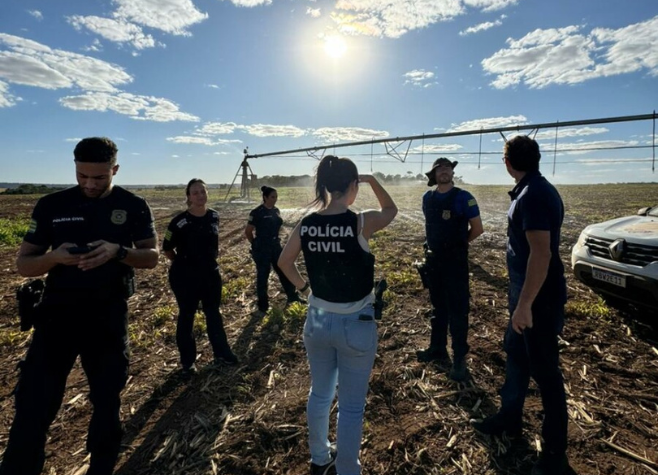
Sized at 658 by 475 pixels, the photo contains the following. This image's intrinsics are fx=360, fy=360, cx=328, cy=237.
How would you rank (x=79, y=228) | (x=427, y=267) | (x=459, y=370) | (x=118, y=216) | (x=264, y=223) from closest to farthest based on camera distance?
1. (x=79, y=228)
2. (x=118, y=216)
3. (x=459, y=370)
4. (x=427, y=267)
5. (x=264, y=223)

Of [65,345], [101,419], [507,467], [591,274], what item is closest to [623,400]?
[507,467]

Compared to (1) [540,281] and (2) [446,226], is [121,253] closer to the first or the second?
(1) [540,281]

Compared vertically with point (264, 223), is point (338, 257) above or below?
above

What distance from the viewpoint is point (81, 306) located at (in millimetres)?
2611

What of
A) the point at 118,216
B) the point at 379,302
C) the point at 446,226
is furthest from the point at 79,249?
the point at 446,226

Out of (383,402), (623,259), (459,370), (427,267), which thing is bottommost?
(383,402)

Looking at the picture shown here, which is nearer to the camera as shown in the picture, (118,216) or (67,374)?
(67,374)

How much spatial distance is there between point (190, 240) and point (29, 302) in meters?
1.94

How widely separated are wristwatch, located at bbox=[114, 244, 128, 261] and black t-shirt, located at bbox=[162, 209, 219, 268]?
1.77 metres

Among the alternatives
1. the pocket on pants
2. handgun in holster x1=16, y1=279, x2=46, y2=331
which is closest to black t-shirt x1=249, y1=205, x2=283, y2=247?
handgun in holster x1=16, y1=279, x2=46, y2=331

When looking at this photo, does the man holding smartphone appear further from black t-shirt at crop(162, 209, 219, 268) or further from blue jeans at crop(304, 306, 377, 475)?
black t-shirt at crop(162, 209, 219, 268)

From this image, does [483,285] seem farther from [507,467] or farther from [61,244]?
[61,244]

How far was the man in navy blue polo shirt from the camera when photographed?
256 cm

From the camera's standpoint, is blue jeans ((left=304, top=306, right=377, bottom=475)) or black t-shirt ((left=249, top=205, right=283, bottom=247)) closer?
blue jeans ((left=304, top=306, right=377, bottom=475))
